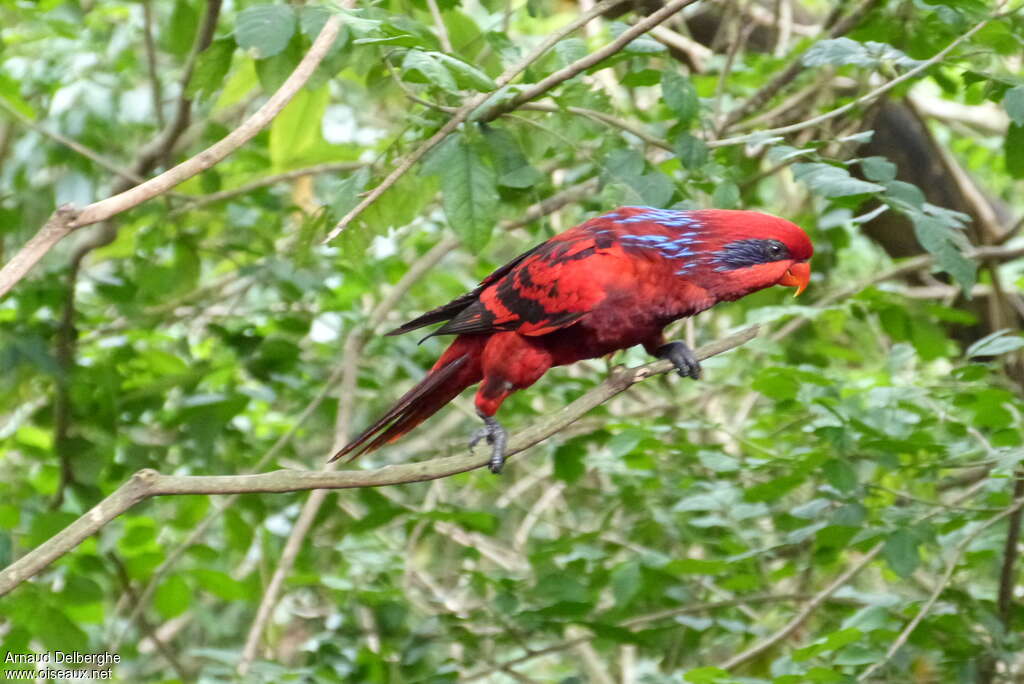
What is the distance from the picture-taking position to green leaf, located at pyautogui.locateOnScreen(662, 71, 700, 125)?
8.53 ft

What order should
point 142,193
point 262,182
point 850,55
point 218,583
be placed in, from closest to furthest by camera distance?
1. point 142,193
2. point 850,55
3. point 218,583
4. point 262,182

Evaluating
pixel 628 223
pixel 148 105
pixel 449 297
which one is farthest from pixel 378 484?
pixel 148 105

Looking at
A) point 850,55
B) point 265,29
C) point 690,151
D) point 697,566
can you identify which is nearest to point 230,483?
point 265,29

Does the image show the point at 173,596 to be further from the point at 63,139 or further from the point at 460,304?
the point at 460,304

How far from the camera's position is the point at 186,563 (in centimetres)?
523

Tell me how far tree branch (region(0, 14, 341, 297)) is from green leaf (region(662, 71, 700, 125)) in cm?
81

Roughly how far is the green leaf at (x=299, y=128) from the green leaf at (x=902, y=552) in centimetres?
210

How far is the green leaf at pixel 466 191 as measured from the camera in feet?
8.14

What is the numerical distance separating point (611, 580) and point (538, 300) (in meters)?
1.28

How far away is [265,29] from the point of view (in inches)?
90.5

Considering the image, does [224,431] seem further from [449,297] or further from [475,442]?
[475,442]

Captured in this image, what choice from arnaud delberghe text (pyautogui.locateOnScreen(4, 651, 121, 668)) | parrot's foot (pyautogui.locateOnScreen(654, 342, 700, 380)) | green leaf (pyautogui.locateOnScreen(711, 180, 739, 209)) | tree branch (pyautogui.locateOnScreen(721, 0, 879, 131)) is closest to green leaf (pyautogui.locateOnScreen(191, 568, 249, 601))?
arnaud delberghe text (pyautogui.locateOnScreen(4, 651, 121, 668))

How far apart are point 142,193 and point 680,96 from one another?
1302mm

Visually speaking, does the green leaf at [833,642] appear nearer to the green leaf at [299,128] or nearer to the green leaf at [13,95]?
the green leaf at [299,128]
